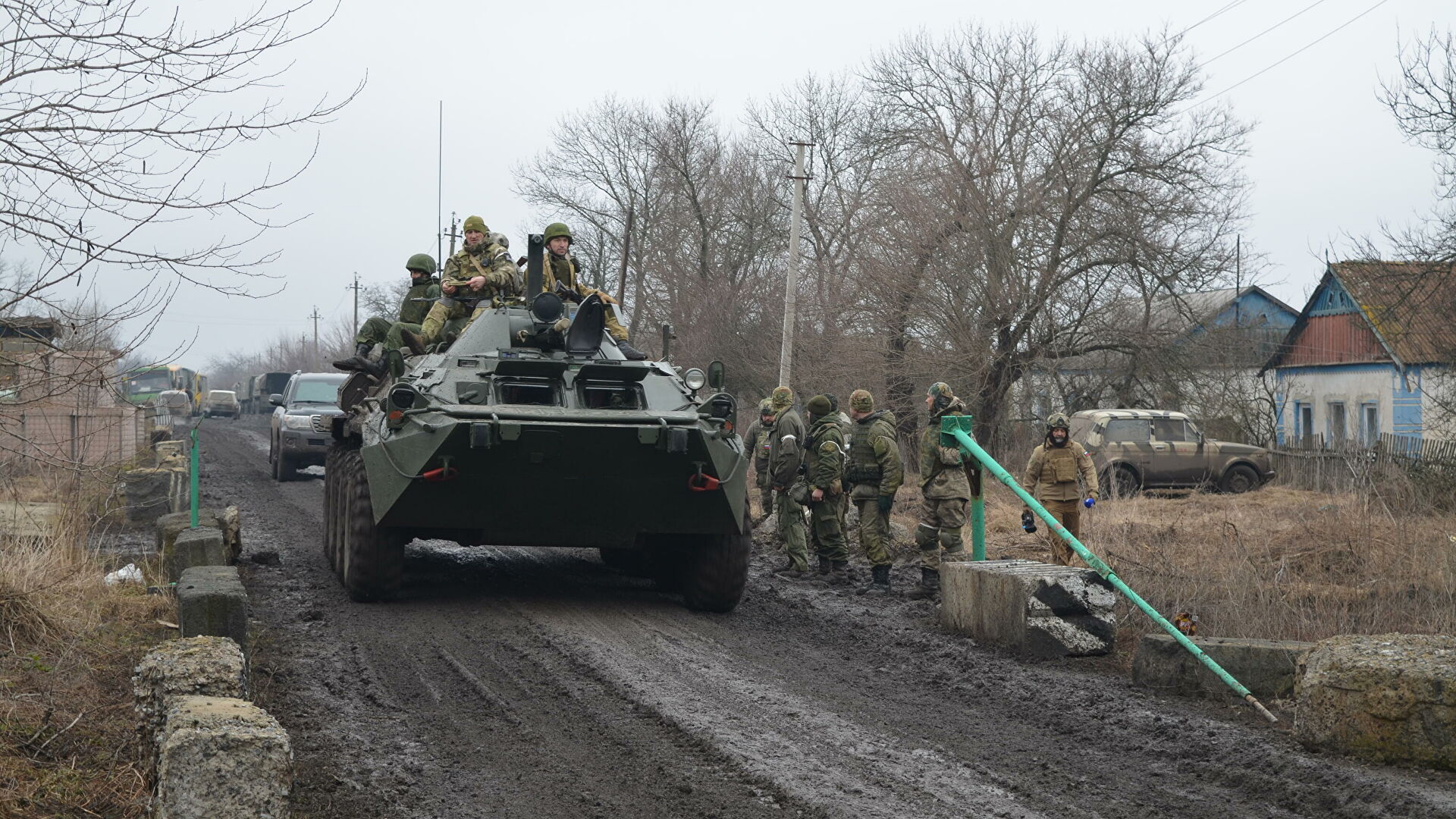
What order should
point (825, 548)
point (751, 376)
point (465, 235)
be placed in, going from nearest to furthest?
point (465, 235) → point (825, 548) → point (751, 376)

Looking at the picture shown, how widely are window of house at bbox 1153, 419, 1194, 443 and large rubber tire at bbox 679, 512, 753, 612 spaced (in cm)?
1347

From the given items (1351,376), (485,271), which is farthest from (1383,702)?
(1351,376)

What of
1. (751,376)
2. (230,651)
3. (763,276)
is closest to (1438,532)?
(230,651)

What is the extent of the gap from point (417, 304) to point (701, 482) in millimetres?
4107

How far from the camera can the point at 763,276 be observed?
35.6m

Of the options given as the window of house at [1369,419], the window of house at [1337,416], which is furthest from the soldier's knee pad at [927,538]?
Result: the window of house at [1337,416]

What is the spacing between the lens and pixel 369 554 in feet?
29.7

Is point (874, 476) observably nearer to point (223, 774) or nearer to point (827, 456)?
point (827, 456)

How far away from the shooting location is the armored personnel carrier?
330 inches

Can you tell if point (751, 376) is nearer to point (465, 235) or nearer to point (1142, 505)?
point (1142, 505)

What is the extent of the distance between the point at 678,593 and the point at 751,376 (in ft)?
72.9

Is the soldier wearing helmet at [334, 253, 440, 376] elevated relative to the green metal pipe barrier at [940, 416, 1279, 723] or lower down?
elevated

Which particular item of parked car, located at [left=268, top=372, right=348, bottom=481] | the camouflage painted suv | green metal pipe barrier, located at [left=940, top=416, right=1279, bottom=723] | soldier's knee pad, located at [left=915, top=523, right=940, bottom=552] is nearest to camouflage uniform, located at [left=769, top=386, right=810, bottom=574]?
soldier's knee pad, located at [left=915, top=523, right=940, bottom=552]

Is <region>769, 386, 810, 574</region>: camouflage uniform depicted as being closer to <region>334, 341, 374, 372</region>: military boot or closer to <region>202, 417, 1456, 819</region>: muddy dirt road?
<region>202, 417, 1456, 819</region>: muddy dirt road
